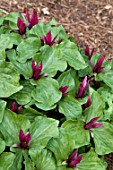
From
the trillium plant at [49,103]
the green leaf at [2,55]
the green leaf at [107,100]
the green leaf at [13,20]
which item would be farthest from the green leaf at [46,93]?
the green leaf at [13,20]

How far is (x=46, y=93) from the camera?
2084 millimetres

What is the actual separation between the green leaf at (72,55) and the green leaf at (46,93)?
0.71 feet

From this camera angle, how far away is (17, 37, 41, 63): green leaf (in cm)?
221

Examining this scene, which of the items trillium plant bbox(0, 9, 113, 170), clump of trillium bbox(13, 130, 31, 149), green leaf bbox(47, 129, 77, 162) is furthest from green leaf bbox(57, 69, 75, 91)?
clump of trillium bbox(13, 130, 31, 149)

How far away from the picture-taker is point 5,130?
75.8 inches

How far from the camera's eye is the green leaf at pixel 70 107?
6.91ft

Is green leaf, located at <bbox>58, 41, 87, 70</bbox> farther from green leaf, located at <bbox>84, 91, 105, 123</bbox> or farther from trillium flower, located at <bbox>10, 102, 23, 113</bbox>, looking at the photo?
trillium flower, located at <bbox>10, 102, 23, 113</bbox>

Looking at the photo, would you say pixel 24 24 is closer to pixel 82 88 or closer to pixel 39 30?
pixel 39 30

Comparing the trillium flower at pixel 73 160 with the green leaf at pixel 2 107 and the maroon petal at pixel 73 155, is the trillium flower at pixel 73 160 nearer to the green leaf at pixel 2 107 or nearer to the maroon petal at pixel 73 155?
the maroon petal at pixel 73 155

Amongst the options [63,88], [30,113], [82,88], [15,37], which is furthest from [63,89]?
[15,37]

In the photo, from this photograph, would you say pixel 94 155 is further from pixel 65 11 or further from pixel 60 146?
pixel 65 11

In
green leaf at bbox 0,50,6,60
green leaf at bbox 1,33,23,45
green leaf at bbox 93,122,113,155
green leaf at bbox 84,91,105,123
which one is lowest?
green leaf at bbox 93,122,113,155

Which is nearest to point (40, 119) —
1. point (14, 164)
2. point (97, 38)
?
point (14, 164)

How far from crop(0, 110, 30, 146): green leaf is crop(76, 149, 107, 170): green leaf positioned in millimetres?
340
